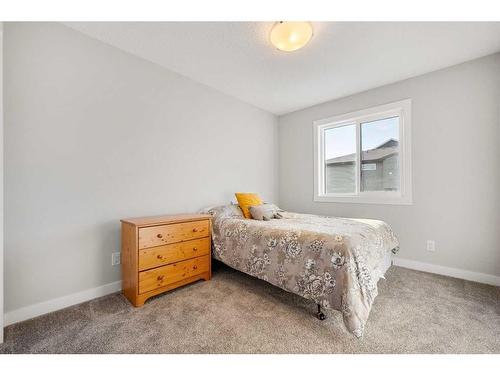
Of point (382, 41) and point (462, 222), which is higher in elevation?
point (382, 41)

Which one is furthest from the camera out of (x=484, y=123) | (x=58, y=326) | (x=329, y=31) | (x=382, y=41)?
(x=484, y=123)

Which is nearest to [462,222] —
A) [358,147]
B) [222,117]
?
[358,147]

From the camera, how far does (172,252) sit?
194 centimetres

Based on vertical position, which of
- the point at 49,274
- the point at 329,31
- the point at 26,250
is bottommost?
the point at 49,274

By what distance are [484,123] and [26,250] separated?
14.0 feet

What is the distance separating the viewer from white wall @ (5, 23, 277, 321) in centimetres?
155

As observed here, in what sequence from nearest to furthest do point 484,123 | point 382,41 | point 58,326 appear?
point 58,326 → point 382,41 → point 484,123

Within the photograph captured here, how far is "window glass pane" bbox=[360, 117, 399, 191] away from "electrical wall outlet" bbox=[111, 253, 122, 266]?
313 cm

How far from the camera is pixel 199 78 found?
2.62 meters

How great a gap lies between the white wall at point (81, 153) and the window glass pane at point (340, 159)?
81.8 inches

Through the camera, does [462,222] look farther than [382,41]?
Yes

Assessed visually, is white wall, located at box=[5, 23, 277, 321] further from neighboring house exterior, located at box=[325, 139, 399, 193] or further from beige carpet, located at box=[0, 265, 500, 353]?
neighboring house exterior, located at box=[325, 139, 399, 193]

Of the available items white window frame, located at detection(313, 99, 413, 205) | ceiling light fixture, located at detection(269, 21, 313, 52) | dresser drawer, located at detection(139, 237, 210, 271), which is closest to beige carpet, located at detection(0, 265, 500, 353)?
dresser drawer, located at detection(139, 237, 210, 271)
